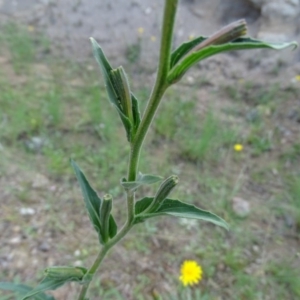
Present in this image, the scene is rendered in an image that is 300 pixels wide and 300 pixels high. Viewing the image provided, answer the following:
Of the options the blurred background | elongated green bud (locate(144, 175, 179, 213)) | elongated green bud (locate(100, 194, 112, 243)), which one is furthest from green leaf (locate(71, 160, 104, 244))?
the blurred background

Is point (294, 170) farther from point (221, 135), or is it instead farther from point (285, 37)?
point (285, 37)

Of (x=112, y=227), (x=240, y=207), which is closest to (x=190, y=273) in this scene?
(x=240, y=207)

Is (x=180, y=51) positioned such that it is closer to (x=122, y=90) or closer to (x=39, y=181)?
(x=122, y=90)

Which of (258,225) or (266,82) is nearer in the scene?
(258,225)

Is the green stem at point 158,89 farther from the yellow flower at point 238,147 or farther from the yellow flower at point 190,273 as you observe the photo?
the yellow flower at point 238,147

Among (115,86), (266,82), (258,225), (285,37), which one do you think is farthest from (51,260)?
(285,37)

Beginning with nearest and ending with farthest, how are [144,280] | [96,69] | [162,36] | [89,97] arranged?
[162,36]
[144,280]
[89,97]
[96,69]

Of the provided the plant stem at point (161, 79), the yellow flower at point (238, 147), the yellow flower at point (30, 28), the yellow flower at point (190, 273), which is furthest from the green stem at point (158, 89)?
the yellow flower at point (30, 28)

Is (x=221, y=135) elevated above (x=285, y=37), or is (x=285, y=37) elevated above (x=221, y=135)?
(x=285, y=37)
